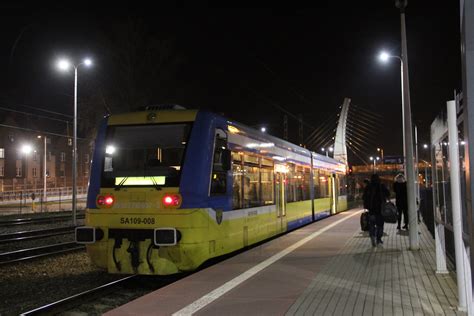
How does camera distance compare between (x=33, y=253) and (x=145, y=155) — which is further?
(x=33, y=253)

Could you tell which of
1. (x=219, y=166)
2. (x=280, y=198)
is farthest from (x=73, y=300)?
(x=280, y=198)

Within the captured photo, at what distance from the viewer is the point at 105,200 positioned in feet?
30.0

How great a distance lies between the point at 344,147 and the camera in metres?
48.0

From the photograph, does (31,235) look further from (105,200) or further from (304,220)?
(105,200)

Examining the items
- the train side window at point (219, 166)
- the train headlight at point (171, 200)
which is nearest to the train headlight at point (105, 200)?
the train headlight at point (171, 200)

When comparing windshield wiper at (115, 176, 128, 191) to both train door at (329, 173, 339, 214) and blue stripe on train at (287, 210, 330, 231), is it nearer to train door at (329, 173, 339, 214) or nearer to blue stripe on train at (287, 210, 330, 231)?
blue stripe on train at (287, 210, 330, 231)

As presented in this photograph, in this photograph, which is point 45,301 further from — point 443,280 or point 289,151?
point 289,151

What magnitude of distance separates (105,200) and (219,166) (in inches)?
85.8

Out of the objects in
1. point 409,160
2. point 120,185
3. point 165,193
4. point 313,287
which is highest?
point 409,160

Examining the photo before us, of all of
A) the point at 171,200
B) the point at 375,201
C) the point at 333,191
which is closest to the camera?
the point at 171,200

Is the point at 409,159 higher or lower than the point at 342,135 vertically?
lower

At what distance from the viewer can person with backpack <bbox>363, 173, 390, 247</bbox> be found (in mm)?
11512

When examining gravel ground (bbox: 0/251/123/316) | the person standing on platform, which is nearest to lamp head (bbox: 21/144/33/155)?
gravel ground (bbox: 0/251/123/316)

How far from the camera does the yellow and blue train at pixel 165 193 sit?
859 centimetres
